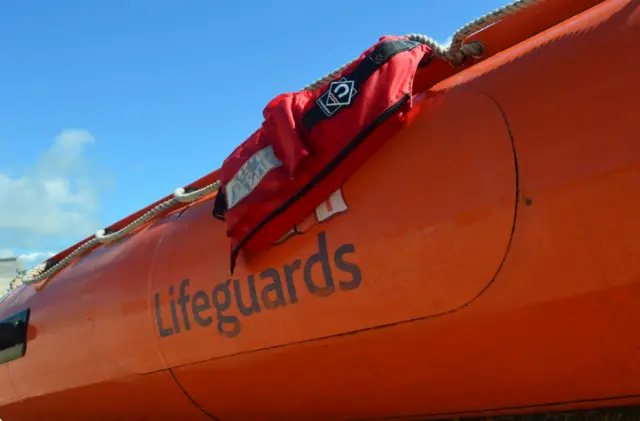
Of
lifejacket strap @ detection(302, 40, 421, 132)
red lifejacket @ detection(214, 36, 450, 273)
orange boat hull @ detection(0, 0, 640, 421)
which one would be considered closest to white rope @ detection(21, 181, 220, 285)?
orange boat hull @ detection(0, 0, 640, 421)

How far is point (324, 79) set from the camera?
7.38 ft

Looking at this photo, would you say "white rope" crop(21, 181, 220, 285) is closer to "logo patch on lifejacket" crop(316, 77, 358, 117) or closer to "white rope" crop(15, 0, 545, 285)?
"white rope" crop(15, 0, 545, 285)

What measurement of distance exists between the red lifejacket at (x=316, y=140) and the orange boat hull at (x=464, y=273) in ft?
0.18

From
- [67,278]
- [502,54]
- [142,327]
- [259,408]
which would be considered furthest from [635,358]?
[67,278]

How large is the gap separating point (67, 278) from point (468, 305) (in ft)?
6.89

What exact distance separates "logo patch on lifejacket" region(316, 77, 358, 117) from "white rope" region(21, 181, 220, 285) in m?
0.81

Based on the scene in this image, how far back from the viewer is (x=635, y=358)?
1395mm

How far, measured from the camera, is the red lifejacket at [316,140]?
1.76 m

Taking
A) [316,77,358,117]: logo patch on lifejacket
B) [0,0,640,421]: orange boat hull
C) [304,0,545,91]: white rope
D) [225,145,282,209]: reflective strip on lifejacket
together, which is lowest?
[0,0,640,421]: orange boat hull

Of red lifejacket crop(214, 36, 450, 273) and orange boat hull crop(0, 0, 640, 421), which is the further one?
red lifejacket crop(214, 36, 450, 273)

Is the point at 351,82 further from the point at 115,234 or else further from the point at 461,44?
the point at 115,234

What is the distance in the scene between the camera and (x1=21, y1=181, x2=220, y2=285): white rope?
106 inches

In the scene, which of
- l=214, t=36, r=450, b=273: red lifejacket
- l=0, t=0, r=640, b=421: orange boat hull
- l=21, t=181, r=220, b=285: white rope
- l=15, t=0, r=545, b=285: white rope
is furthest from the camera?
l=21, t=181, r=220, b=285: white rope

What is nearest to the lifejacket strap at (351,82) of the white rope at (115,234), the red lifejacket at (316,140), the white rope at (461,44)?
the red lifejacket at (316,140)
